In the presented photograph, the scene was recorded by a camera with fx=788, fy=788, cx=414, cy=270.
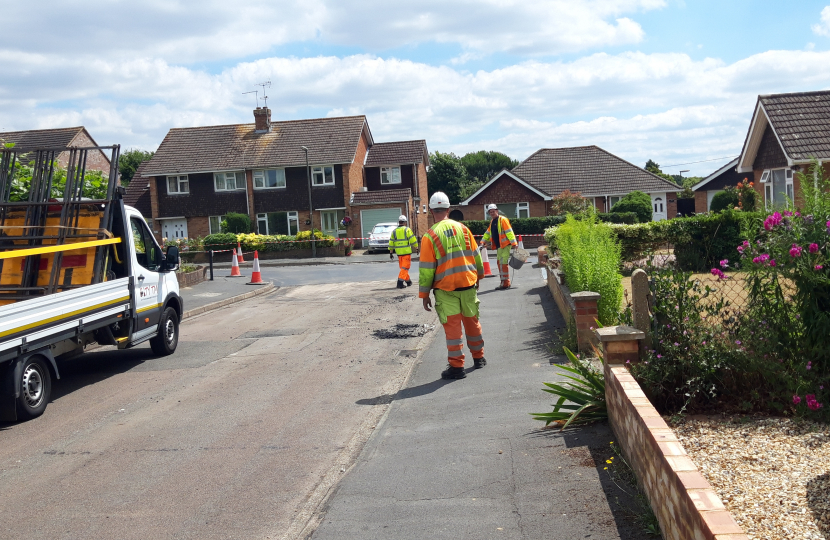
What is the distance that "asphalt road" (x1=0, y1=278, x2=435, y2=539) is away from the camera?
16.2ft

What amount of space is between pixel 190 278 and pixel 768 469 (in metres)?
18.8

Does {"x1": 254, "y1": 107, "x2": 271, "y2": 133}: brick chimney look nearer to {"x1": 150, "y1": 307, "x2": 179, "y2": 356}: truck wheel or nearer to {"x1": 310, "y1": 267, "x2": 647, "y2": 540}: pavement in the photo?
{"x1": 150, "y1": 307, "x2": 179, "y2": 356}: truck wheel

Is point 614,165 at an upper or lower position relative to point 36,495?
upper

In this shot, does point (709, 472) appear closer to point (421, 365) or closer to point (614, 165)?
point (421, 365)

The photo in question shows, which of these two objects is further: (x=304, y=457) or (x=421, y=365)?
(x=421, y=365)

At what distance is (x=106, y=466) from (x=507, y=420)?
3.16m

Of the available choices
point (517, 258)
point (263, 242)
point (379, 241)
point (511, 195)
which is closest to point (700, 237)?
point (517, 258)

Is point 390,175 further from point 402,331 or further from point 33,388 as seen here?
point 33,388

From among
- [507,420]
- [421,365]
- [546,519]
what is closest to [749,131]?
[421,365]

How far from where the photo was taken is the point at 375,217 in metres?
45.3

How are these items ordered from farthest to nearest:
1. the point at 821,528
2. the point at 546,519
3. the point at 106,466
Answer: the point at 106,466
the point at 546,519
the point at 821,528

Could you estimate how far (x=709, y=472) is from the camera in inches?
172

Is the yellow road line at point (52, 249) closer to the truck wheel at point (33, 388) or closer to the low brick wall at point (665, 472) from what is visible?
the truck wheel at point (33, 388)

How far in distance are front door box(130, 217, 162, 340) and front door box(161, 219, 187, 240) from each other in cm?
3819
